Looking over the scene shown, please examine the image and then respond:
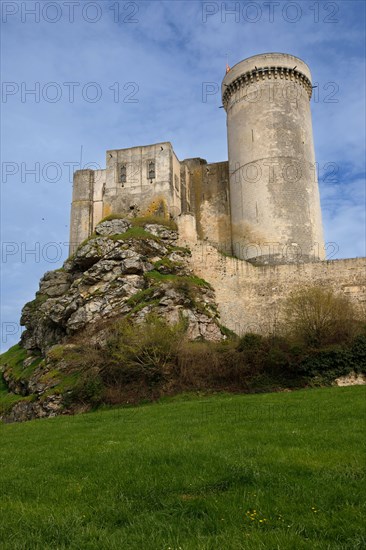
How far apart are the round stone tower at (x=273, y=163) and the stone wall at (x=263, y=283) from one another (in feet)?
10.6

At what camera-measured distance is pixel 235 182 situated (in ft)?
125

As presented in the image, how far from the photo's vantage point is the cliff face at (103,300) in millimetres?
28141

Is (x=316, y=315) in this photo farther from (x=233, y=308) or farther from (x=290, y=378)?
(x=233, y=308)

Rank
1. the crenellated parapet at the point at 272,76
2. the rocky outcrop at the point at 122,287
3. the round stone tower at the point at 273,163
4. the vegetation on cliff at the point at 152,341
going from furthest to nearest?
1. the crenellated parapet at the point at 272,76
2. the round stone tower at the point at 273,163
3. the rocky outcrop at the point at 122,287
4. the vegetation on cliff at the point at 152,341

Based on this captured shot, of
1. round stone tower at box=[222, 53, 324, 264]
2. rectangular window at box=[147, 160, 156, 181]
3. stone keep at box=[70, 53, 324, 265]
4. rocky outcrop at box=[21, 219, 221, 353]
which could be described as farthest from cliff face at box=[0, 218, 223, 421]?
round stone tower at box=[222, 53, 324, 264]

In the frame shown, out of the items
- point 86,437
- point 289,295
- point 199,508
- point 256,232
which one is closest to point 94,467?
point 199,508

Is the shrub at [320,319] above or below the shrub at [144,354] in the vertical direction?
above

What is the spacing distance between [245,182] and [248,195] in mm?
1074

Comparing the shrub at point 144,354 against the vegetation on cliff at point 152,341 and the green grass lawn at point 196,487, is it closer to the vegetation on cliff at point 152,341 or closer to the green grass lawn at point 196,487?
the vegetation on cliff at point 152,341

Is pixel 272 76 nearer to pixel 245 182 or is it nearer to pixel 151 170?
pixel 245 182

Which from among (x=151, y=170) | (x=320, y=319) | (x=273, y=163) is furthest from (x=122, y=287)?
(x=273, y=163)

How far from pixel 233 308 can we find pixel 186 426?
62.0 feet

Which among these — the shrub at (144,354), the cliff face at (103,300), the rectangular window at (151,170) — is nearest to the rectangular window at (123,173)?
the rectangular window at (151,170)

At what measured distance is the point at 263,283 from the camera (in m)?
31.6
